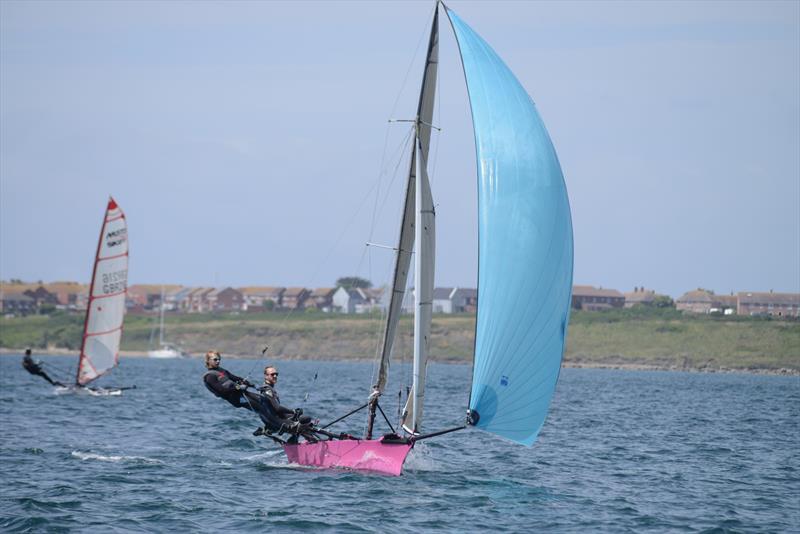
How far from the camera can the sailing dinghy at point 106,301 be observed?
4672 centimetres

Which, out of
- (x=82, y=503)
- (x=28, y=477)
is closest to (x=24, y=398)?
(x=28, y=477)

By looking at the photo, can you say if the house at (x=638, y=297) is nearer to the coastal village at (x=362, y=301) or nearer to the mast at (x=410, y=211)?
the coastal village at (x=362, y=301)

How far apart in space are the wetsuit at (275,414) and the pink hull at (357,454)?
569mm

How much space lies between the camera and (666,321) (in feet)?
414

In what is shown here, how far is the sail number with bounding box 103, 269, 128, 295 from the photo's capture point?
154 ft

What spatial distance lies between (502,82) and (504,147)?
130 centimetres

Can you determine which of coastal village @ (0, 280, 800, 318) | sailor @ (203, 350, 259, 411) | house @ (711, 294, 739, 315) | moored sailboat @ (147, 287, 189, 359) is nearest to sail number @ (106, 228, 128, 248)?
sailor @ (203, 350, 259, 411)

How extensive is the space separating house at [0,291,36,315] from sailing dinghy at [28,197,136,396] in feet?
453

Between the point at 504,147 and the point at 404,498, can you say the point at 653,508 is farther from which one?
the point at 504,147

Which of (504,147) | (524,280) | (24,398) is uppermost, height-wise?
(504,147)

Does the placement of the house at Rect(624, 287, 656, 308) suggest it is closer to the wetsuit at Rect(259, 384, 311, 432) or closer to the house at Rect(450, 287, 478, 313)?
the house at Rect(450, 287, 478, 313)

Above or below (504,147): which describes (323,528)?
below

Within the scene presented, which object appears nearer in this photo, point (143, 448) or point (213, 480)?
point (213, 480)

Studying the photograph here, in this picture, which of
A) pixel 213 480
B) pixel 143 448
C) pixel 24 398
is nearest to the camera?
pixel 213 480
